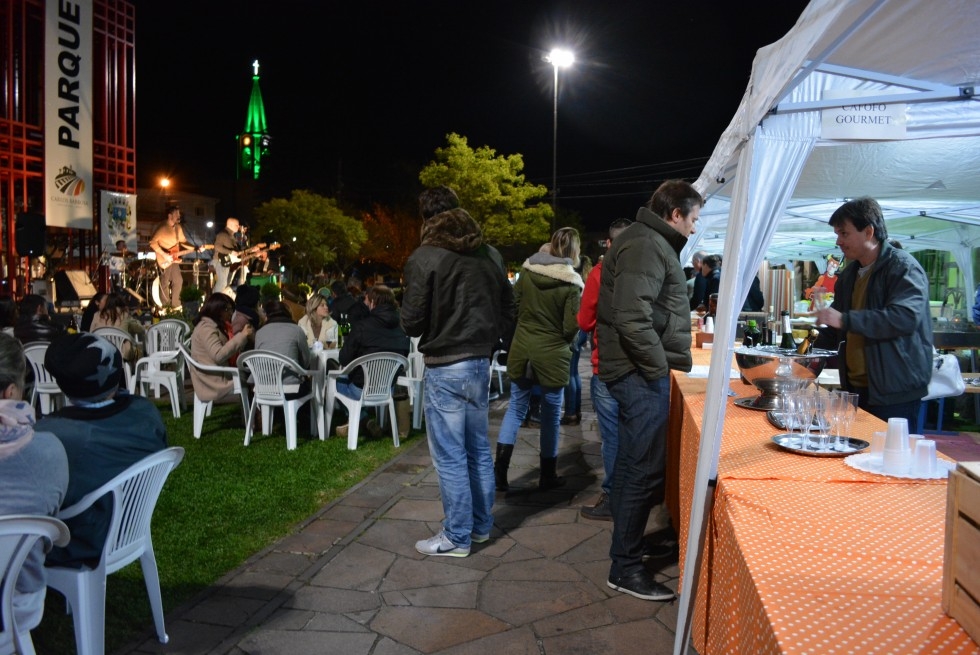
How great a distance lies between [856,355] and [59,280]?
14.6 metres

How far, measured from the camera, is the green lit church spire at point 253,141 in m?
56.5

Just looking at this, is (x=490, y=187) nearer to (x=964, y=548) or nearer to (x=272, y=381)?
(x=272, y=381)

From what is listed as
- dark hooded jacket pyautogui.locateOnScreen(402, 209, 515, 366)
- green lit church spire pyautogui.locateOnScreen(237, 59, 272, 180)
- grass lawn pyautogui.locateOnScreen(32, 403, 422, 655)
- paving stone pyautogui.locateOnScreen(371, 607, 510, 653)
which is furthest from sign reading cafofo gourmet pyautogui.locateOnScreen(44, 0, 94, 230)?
green lit church spire pyautogui.locateOnScreen(237, 59, 272, 180)

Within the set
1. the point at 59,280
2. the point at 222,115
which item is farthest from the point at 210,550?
the point at 222,115

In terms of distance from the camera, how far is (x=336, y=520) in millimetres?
4789

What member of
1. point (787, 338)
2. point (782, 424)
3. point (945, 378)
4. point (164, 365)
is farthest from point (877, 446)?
point (164, 365)

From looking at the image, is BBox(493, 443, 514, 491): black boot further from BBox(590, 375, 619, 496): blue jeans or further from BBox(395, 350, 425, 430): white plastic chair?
BBox(395, 350, 425, 430): white plastic chair

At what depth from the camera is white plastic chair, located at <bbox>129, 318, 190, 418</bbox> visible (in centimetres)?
798

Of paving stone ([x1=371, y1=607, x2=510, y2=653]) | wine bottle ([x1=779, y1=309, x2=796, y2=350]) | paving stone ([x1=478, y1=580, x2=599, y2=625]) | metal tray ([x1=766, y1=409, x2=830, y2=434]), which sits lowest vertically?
paving stone ([x1=371, y1=607, x2=510, y2=653])

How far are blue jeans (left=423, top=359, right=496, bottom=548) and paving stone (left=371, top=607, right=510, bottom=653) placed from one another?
0.71 metres

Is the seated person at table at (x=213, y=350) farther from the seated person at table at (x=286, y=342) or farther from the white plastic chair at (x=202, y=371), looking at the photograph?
the seated person at table at (x=286, y=342)

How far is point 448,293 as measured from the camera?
3.99 m

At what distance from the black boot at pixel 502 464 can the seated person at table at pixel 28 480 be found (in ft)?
10.6

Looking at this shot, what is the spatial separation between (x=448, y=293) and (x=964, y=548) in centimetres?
296
